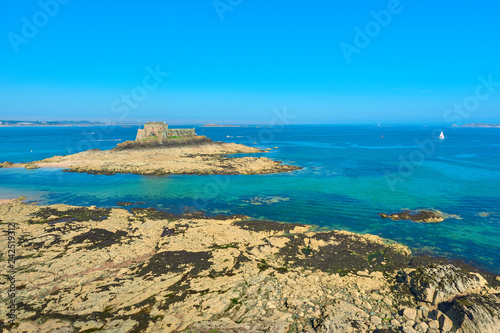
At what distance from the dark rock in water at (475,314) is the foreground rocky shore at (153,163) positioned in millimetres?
31635

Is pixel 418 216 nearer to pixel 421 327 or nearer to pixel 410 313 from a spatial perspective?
pixel 410 313

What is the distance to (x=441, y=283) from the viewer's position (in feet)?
36.4

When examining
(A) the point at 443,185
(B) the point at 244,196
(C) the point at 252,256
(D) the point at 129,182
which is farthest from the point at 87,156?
(A) the point at 443,185

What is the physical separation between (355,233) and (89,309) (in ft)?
49.6

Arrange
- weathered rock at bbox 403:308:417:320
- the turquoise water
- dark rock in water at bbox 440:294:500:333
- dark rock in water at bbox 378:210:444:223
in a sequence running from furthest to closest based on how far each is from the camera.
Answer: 1. dark rock in water at bbox 378:210:444:223
2. the turquoise water
3. weathered rock at bbox 403:308:417:320
4. dark rock in water at bbox 440:294:500:333

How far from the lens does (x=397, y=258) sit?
575 inches

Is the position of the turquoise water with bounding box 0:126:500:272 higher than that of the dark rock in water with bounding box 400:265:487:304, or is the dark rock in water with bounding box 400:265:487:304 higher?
the dark rock in water with bounding box 400:265:487:304

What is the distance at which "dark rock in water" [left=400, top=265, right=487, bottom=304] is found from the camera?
1079 cm

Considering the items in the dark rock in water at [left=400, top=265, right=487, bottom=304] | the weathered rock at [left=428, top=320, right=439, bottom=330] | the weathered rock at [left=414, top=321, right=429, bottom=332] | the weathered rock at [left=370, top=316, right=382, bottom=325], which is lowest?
the weathered rock at [left=370, top=316, right=382, bottom=325]

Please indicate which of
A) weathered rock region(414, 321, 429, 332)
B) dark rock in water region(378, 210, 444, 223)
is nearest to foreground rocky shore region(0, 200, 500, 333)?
weathered rock region(414, 321, 429, 332)

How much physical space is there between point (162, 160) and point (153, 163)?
3.84 meters

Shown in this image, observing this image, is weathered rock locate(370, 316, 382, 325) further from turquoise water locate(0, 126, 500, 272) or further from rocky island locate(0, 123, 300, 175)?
rocky island locate(0, 123, 300, 175)

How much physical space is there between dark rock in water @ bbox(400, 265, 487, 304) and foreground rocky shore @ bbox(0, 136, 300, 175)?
29809mm

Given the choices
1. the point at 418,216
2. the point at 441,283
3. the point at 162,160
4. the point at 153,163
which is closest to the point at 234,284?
the point at 441,283
